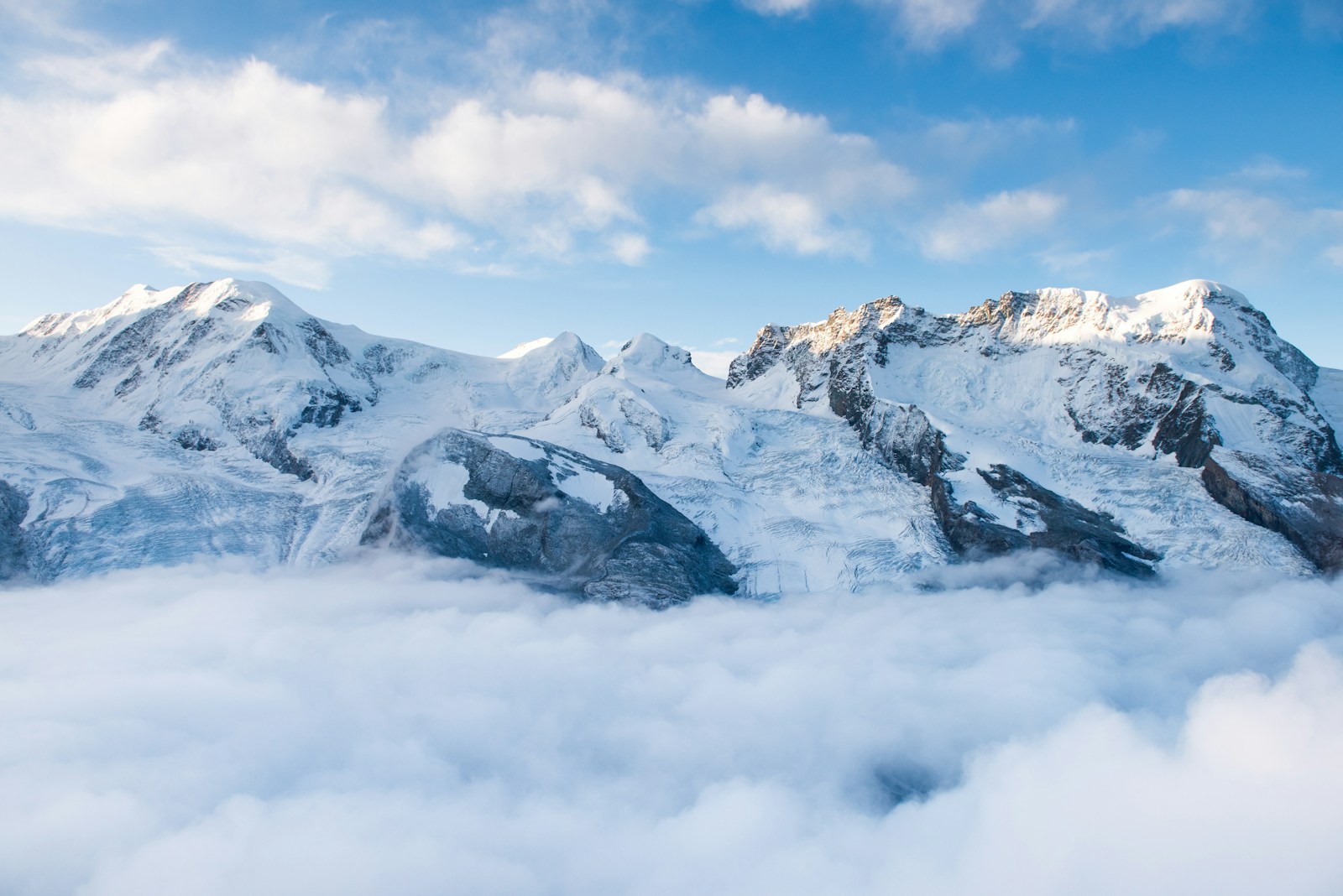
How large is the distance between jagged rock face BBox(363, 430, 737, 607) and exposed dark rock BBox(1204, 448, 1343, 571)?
78.9 meters

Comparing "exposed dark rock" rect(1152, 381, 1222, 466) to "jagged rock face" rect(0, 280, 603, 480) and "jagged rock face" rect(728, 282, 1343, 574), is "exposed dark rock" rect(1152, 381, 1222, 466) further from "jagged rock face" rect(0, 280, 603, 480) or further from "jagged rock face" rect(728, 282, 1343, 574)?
"jagged rock face" rect(0, 280, 603, 480)

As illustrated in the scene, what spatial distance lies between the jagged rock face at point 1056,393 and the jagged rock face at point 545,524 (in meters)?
45.5

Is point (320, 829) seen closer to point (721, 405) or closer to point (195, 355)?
point (721, 405)

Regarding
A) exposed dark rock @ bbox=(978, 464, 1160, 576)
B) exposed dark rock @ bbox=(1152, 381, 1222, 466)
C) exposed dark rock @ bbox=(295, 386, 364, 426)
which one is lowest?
exposed dark rock @ bbox=(295, 386, 364, 426)

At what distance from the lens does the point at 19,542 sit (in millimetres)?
108125

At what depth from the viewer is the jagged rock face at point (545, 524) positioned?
11281cm

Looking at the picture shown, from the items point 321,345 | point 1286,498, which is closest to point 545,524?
Answer: point 321,345

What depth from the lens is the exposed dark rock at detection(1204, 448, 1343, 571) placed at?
111688mm

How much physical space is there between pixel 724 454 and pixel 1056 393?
69.4 metres

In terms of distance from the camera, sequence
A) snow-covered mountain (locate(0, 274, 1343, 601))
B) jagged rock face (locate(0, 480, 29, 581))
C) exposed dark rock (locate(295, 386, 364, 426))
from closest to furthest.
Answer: jagged rock face (locate(0, 480, 29, 581)) < snow-covered mountain (locate(0, 274, 1343, 601)) < exposed dark rock (locate(295, 386, 364, 426))

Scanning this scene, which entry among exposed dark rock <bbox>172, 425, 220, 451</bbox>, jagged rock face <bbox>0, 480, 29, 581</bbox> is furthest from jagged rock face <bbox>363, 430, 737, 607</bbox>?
exposed dark rock <bbox>172, 425, 220, 451</bbox>

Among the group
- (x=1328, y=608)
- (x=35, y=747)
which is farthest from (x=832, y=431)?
(x=35, y=747)

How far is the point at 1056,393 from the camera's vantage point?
15750 centimetres

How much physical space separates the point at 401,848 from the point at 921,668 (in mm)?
70509
